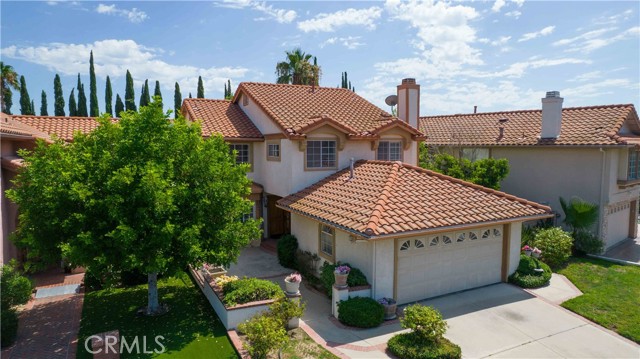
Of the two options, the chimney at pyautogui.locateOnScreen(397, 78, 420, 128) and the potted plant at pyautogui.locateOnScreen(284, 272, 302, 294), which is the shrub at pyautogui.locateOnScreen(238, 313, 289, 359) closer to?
the potted plant at pyautogui.locateOnScreen(284, 272, 302, 294)

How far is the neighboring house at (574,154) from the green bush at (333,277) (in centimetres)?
1527

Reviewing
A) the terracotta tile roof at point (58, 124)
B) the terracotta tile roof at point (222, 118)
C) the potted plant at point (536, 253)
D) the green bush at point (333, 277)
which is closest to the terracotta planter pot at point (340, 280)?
the green bush at point (333, 277)

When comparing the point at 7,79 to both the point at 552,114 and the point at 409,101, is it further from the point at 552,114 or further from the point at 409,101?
the point at 552,114

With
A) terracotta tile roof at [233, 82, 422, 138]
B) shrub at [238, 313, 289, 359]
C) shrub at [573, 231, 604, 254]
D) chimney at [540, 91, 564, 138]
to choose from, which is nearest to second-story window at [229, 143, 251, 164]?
terracotta tile roof at [233, 82, 422, 138]

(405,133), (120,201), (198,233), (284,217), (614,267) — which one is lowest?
(614,267)

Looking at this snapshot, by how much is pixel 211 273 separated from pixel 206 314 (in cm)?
207

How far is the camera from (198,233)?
36.2 feet

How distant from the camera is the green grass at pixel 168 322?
10.9m

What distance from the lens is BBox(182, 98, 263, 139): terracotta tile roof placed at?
2159 cm

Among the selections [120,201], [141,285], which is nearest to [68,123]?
[141,285]

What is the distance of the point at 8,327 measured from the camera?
10.8 m

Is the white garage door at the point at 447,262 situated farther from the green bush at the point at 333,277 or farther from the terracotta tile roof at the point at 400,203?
the green bush at the point at 333,277

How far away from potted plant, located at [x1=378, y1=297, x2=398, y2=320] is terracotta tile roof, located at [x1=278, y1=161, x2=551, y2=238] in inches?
90.0

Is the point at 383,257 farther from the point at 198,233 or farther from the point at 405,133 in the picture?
the point at 405,133
